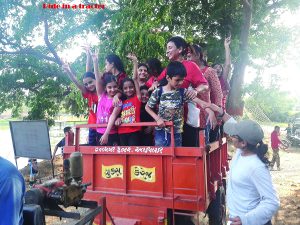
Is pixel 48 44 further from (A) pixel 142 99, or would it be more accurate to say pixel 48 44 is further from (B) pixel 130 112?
(B) pixel 130 112

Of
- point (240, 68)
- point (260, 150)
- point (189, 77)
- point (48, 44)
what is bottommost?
point (260, 150)

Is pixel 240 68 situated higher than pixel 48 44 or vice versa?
pixel 48 44

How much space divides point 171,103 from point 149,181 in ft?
2.77

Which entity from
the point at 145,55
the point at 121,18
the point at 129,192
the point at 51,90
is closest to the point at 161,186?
the point at 129,192

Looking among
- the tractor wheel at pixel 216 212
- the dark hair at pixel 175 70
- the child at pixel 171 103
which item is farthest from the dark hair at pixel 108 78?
the tractor wheel at pixel 216 212

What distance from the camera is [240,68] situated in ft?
38.0

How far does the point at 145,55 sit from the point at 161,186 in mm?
4376

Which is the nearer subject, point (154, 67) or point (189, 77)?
point (189, 77)

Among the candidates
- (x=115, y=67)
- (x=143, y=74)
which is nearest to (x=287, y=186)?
(x=143, y=74)

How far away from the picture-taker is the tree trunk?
10.8 m

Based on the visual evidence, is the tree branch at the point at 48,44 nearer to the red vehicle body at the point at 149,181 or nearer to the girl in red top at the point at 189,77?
Result: the girl in red top at the point at 189,77

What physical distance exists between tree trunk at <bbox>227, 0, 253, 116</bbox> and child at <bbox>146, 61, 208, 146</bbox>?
817 cm

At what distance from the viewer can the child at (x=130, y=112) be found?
375cm

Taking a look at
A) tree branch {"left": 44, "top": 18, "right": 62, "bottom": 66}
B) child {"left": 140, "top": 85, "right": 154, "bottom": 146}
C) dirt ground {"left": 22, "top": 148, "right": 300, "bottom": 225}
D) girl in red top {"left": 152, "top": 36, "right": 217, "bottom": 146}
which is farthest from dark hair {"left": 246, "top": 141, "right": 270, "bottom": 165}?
tree branch {"left": 44, "top": 18, "right": 62, "bottom": 66}
